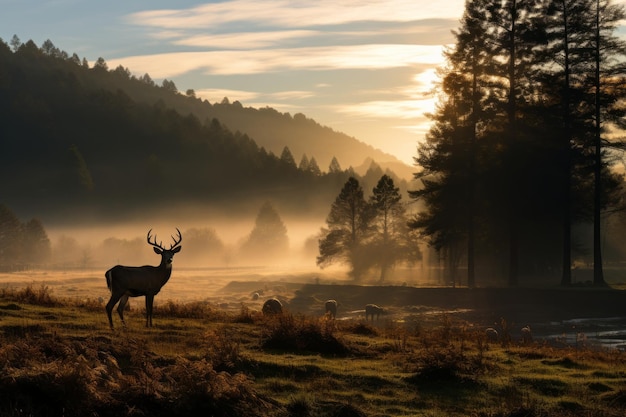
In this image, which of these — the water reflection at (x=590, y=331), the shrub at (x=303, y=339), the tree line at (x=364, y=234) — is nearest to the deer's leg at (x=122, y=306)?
the shrub at (x=303, y=339)

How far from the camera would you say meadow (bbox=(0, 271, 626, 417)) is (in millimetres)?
14852

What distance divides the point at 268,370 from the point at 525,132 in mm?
45414

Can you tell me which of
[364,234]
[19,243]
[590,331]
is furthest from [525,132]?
[19,243]

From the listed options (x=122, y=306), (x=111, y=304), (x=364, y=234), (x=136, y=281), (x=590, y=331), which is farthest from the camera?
(x=364, y=234)

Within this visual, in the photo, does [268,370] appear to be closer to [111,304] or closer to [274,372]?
[274,372]

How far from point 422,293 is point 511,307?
30.9 ft

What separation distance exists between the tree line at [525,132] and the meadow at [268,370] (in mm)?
31675

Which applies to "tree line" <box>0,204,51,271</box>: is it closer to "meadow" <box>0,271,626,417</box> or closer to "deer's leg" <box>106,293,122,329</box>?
"meadow" <box>0,271,626,417</box>

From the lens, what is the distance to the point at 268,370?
19.5 m

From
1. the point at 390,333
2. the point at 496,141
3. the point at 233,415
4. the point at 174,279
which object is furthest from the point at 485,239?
the point at 174,279

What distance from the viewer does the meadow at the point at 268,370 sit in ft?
48.7

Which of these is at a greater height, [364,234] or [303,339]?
[364,234]

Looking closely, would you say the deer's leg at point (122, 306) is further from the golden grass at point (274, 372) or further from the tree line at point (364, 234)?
the tree line at point (364, 234)

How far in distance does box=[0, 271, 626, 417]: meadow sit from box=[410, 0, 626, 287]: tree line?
31.7m
